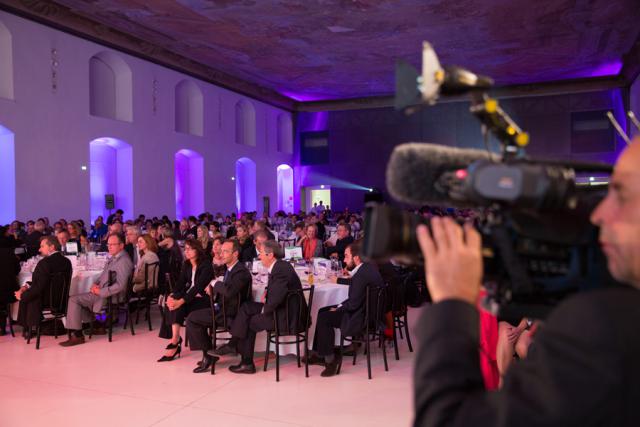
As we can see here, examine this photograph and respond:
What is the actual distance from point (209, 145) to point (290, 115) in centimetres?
682

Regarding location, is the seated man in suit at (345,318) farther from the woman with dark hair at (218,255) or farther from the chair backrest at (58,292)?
the chair backrest at (58,292)

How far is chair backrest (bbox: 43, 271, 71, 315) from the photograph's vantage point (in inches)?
247

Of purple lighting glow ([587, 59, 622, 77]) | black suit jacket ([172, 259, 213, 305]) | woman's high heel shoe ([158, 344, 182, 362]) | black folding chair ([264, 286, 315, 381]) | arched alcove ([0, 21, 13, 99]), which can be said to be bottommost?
woman's high heel shoe ([158, 344, 182, 362])

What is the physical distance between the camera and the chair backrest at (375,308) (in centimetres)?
530

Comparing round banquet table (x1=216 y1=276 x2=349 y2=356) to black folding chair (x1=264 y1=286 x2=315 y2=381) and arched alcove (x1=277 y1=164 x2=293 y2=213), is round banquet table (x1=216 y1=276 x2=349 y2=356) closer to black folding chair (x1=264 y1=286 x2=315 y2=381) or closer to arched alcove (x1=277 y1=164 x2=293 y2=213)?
black folding chair (x1=264 y1=286 x2=315 y2=381)

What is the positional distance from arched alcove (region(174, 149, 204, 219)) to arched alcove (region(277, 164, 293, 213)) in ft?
20.8

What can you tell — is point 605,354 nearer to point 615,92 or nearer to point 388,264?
point 388,264

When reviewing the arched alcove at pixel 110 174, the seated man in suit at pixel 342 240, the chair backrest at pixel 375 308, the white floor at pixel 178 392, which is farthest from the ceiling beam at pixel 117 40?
the chair backrest at pixel 375 308

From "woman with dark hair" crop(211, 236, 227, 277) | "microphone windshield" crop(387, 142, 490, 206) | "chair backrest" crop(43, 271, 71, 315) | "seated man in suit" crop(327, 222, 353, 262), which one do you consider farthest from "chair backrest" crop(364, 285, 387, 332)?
"microphone windshield" crop(387, 142, 490, 206)

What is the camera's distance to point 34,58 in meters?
12.0

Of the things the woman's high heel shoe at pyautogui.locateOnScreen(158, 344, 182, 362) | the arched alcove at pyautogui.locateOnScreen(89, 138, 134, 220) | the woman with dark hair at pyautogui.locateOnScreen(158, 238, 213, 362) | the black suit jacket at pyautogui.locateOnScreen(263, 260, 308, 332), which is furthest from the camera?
the arched alcove at pyautogui.locateOnScreen(89, 138, 134, 220)

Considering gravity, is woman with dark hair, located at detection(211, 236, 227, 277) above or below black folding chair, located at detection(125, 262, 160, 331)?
above

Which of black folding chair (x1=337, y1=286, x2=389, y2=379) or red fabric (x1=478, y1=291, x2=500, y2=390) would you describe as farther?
black folding chair (x1=337, y1=286, x2=389, y2=379)

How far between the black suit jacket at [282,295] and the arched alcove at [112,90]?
433 inches
